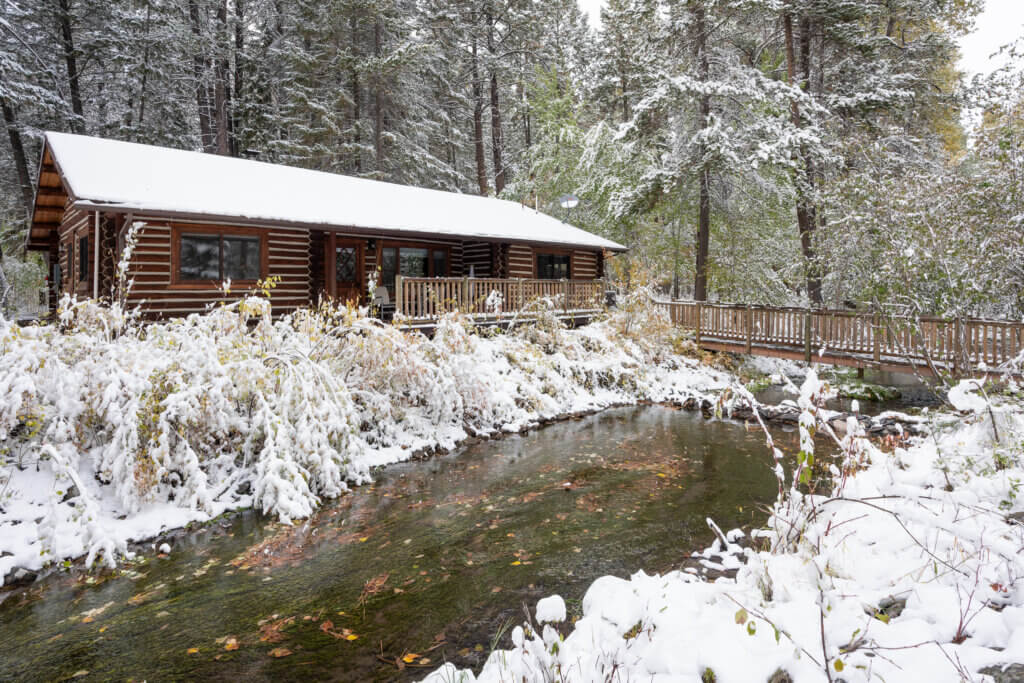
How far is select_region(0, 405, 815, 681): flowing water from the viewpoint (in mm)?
4438

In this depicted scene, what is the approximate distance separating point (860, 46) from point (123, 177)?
2219 cm

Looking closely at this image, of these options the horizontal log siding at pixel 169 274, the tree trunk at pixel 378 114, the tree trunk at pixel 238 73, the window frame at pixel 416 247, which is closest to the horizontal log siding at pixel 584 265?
the window frame at pixel 416 247

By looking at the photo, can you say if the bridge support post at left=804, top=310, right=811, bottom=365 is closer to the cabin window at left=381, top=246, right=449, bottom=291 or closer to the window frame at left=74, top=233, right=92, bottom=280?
the cabin window at left=381, top=246, right=449, bottom=291

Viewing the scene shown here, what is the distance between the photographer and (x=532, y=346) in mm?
14320

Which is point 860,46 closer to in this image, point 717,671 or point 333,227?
point 333,227

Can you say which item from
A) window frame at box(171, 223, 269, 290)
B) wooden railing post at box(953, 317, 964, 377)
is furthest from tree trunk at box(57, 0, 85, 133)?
wooden railing post at box(953, 317, 964, 377)

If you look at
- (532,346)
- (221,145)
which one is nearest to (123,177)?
(532,346)

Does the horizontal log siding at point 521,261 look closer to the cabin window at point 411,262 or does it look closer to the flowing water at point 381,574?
the cabin window at point 411,262

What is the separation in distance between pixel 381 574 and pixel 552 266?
55.9 feet

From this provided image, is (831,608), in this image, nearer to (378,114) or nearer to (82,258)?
(82,258)

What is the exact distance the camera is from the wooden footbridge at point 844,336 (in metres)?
11.2

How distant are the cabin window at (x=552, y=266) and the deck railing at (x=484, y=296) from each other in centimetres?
181

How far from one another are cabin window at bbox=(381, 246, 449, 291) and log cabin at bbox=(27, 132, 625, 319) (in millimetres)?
38

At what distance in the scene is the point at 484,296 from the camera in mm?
15773
